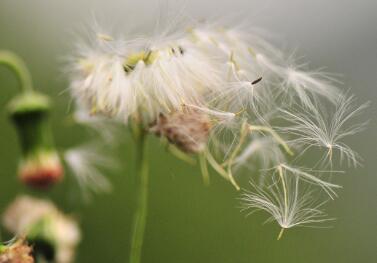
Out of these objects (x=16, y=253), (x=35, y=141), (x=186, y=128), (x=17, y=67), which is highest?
(x=17, y=67)

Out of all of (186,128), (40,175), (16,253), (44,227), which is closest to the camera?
(16,253)

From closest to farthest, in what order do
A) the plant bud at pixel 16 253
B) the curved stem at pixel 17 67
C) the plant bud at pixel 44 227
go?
the plant bud at pixel 16 253 → the plant bud at pixel 44 227 → the curved stem at pixel 17 67

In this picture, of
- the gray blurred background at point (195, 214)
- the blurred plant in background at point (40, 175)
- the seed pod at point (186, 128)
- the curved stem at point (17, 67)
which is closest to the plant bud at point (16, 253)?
the blurred plant in background at point (40, 175)

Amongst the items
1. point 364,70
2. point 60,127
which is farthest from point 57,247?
point 60,127

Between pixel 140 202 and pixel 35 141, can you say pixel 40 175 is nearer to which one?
pixel 35 141

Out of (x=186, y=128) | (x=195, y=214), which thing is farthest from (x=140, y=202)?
(x=195, y=214)

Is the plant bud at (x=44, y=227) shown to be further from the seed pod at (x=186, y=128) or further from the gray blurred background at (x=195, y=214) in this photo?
the gray blurred background at (x=195, y=214)

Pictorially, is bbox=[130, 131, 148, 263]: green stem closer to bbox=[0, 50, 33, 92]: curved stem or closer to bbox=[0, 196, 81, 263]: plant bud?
bbox=[0, 196, 81, 263]: plant bud

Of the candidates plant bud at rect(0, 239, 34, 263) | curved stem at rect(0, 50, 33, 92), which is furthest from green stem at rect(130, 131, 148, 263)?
curved stem at rect(0, 50, 33, 92)
